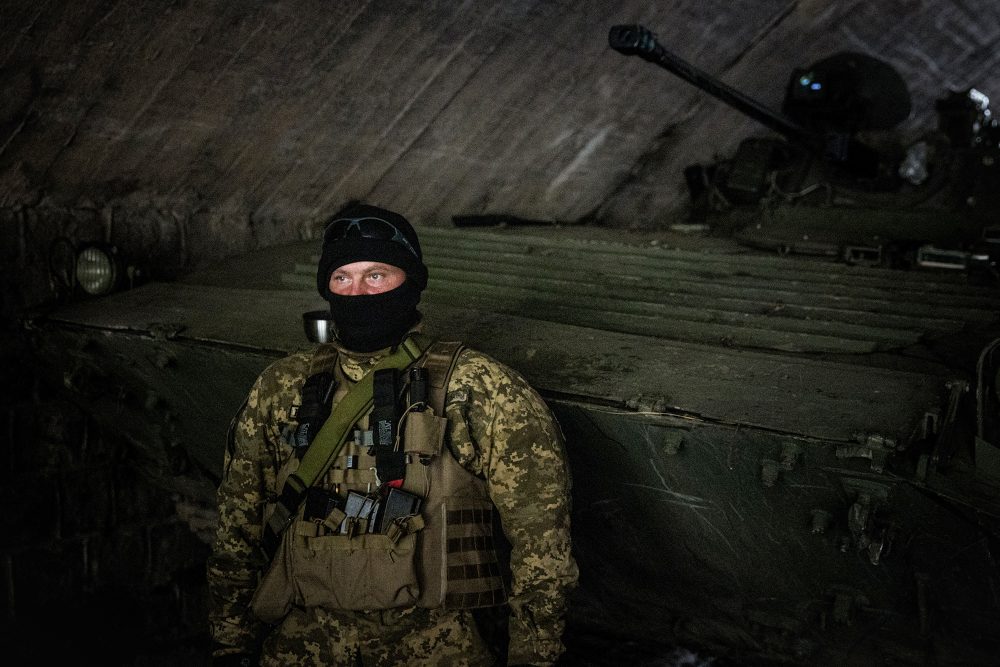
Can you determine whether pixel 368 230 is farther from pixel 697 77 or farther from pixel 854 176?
pixel 854 176

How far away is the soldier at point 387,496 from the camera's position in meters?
2.34

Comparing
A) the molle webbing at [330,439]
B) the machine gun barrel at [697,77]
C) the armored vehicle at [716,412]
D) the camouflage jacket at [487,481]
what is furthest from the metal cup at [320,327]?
the machine gun barrel at [697,77]

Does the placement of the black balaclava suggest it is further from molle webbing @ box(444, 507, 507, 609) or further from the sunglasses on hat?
molle webbing @ box(444, 507, 507, 609)

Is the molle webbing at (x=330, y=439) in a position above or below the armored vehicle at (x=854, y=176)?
below

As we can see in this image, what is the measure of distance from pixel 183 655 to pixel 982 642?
406 cm

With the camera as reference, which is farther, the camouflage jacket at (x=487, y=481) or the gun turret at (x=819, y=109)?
the gun turret at (x=819, y=109)

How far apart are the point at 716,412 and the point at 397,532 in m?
0.90

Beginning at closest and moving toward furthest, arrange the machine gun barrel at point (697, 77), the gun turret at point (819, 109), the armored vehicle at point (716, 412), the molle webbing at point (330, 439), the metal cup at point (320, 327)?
the armored vehicle at point (716, 412) < the molle webbing at point (330, 439) < the metal cup at point (320, 327) < the machine gun barrel at point (697, 77) < the gun turret at point (819, 109)

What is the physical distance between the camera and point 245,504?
2600mm

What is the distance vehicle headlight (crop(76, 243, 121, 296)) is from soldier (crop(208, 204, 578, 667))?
202cm

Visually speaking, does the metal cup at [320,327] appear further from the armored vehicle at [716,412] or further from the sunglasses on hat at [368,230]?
the sunglasses on hat at [368,230]

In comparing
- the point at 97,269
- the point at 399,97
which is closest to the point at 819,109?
the point at 399,97

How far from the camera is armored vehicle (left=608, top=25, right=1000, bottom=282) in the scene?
4125 mm

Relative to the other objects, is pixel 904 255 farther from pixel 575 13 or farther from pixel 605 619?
pixel 575 13
